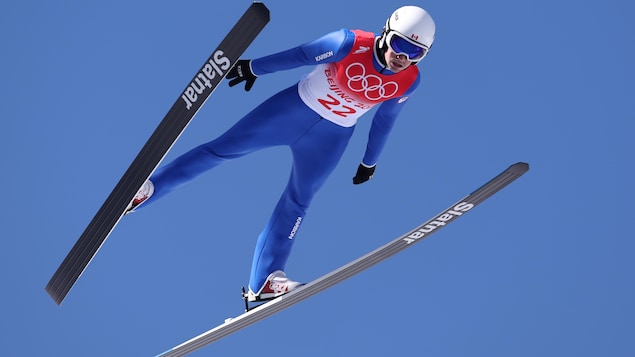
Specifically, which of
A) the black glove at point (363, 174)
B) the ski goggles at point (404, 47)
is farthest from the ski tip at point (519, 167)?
the black glove at point (363, 174)

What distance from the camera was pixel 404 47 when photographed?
472 cm

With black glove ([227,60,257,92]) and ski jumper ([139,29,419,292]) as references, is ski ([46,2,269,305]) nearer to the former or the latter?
ski jumper ([139,29,419,292])

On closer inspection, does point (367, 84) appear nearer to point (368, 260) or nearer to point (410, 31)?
point (410, 31)

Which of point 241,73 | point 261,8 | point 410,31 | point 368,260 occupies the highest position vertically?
point 410,31

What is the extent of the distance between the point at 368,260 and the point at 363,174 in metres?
0.53

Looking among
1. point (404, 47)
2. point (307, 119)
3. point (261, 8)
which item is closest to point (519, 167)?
point (404, 47)

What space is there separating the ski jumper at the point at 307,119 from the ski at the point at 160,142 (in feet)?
0.68

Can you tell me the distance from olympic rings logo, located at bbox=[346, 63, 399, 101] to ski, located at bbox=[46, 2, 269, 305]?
2.68 ft

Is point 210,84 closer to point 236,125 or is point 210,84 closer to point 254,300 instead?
point 236,125

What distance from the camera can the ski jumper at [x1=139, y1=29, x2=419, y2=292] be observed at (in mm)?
4824

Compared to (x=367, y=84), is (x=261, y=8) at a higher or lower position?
lower

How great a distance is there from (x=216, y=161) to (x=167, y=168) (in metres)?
Answer: 0.20

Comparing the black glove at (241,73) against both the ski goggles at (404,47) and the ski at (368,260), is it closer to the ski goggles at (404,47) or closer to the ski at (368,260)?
the ski goggles at (404,47)

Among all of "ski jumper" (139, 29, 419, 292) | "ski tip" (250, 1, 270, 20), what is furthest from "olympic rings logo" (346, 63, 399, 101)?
"ski tip" (250, 1, 270, 20)
